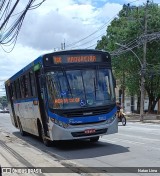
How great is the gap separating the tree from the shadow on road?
90.6 feet

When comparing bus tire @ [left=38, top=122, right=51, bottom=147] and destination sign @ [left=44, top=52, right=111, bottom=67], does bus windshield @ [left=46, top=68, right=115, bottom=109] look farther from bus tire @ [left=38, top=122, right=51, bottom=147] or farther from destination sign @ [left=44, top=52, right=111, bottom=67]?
bus tire @ [left=38, top=122, right=51, bottom=147]

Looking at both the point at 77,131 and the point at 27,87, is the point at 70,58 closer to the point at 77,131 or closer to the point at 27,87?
the point at 77,131

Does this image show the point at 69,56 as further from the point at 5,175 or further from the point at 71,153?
the point at 5,175

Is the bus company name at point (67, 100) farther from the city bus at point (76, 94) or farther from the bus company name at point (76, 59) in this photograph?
the bus company name at point (76, 59)

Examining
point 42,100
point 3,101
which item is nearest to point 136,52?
point 42,100

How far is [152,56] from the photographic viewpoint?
47.2 meters

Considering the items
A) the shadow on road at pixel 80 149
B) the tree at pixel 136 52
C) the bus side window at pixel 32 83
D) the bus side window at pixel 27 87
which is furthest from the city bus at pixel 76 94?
the tree at pixel 136 52

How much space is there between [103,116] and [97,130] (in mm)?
523

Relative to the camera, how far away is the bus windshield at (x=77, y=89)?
1431 centimetres

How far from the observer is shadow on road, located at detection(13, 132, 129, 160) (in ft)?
45.3

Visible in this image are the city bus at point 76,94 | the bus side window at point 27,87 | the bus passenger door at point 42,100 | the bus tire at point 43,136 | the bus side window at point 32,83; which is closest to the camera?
the city bus at point 76,94

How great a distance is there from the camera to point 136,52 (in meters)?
47.0

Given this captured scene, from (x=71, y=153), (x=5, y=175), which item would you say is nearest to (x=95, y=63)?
(x=71, y=153)

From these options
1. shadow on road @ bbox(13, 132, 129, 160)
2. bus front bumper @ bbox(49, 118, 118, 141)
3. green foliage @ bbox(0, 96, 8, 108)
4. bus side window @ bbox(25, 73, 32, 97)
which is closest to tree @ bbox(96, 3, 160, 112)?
bus side window @ bbox(25, 73, 32, 97)
